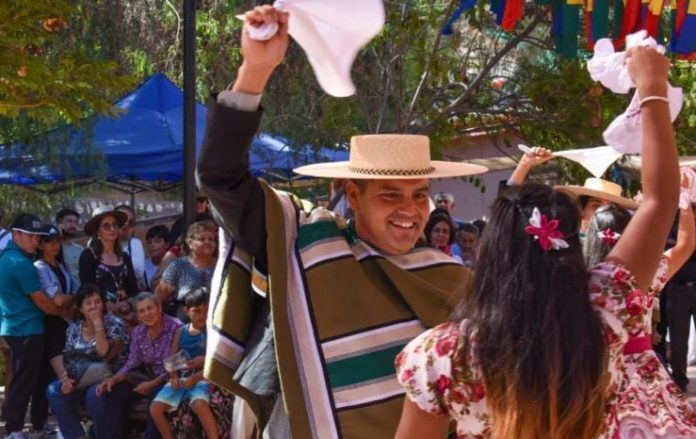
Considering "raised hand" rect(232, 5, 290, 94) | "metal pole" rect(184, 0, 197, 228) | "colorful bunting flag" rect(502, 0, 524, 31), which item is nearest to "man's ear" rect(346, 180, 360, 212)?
"raised hand" rect(232, 5, 290, 94)

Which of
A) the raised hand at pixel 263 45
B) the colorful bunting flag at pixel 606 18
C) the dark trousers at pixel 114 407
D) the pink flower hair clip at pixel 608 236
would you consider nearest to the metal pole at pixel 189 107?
the dark trousers at pixel 114 407

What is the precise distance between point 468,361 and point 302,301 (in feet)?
3.70

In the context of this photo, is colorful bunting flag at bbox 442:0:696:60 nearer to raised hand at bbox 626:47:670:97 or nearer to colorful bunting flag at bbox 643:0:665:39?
colorful bunting flag at bbox 643:0:665:39

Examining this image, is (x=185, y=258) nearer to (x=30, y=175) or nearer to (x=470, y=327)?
(x=30, y=175)

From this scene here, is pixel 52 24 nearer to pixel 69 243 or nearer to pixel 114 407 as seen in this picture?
pixel 114 407

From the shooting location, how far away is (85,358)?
29.1 feet

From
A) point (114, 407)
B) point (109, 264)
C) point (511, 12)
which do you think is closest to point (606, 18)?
point (511, 12)

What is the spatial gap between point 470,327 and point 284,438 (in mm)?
1196

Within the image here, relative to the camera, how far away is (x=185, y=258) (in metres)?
9.57

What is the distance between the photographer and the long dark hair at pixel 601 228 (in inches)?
203

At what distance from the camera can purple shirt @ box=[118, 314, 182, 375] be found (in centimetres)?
864

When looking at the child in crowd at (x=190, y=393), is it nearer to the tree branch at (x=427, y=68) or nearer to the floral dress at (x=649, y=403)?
the floral dress at (x=649, y=403)

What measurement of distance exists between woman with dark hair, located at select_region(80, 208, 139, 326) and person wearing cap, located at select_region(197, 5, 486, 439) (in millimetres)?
5605

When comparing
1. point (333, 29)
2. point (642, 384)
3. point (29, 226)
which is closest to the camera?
point (333, 29)
